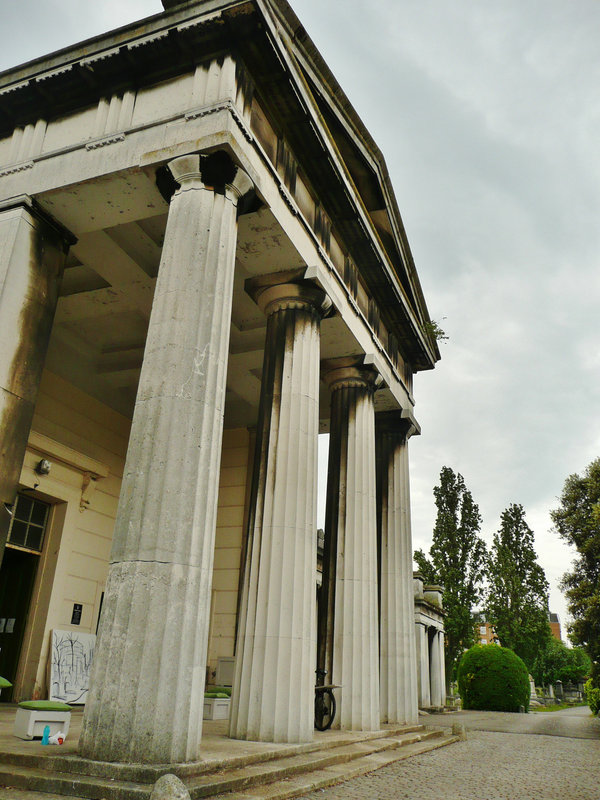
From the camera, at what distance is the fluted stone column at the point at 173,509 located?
579 centimetres

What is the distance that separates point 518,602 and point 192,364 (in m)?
45.5

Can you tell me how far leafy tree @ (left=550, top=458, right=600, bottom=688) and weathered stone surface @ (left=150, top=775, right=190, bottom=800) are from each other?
22603 millimetres

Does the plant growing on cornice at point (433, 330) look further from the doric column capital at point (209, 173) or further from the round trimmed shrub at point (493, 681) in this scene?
the round trimmed shrub at point (493, 681)

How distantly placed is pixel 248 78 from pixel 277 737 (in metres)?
9.26

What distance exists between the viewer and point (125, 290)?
12.5 metres

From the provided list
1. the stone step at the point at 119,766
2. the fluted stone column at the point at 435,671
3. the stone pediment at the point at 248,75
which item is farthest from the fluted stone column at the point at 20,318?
the fluted stone column at the point at 435,671

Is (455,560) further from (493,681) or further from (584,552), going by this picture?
(584,552)

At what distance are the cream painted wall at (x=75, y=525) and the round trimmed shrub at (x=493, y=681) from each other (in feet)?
69.9

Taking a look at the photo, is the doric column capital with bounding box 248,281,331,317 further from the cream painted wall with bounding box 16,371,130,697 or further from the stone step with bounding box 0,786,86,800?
the stone step with bounding box 0,786,86,800

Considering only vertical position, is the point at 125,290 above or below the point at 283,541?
above

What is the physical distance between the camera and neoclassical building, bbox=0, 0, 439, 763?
6488 millimetres

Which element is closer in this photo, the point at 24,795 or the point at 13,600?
the point at 24,795

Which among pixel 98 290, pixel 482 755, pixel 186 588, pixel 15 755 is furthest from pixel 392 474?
pixel 15 755

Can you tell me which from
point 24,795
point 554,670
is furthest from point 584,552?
point 554,670
